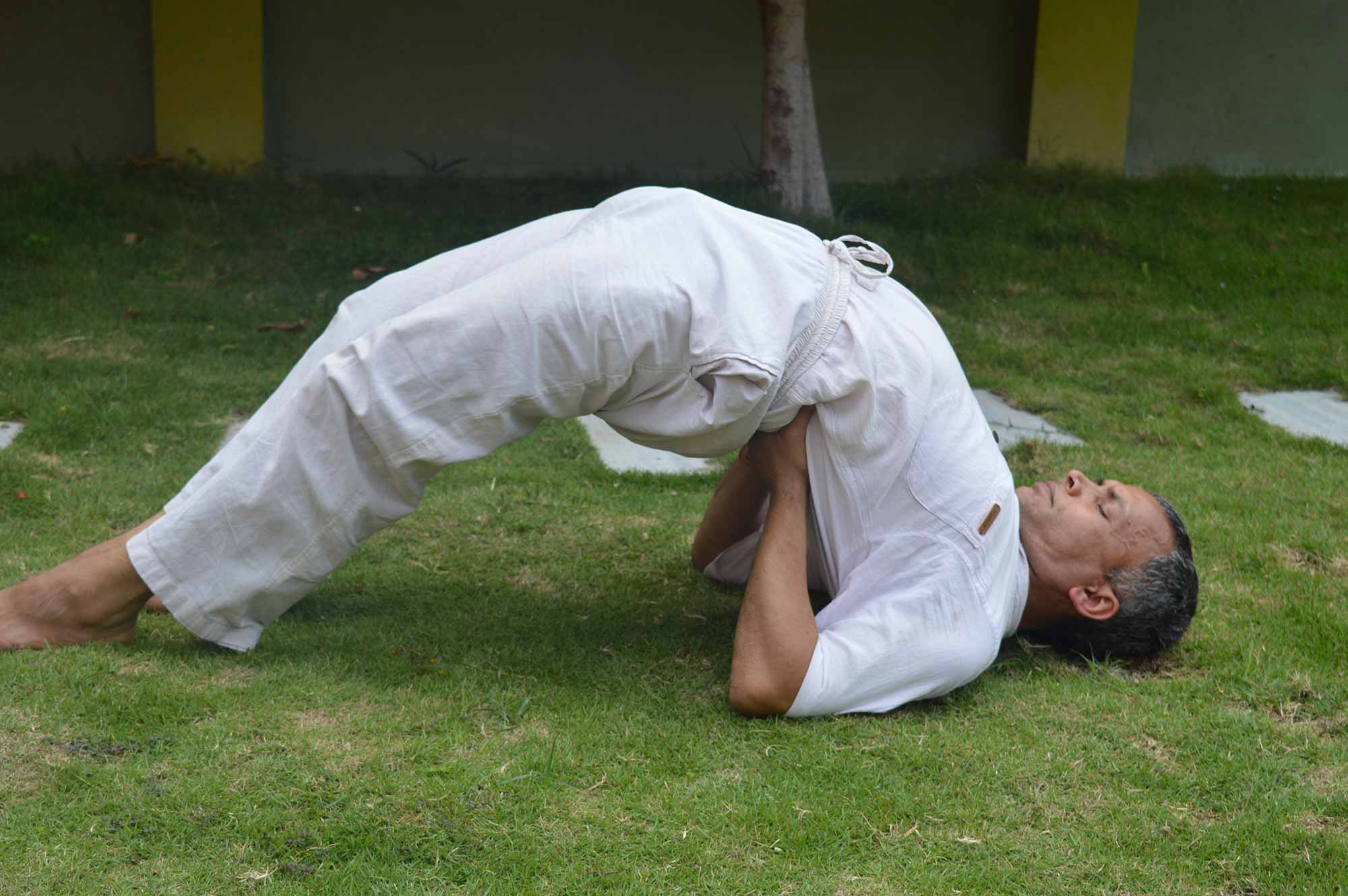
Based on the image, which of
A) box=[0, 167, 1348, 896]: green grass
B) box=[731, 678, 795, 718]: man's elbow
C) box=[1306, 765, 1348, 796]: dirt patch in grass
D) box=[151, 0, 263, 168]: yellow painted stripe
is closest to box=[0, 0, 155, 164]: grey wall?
box=[151, 0, 263, 168]: yellow painted stripe

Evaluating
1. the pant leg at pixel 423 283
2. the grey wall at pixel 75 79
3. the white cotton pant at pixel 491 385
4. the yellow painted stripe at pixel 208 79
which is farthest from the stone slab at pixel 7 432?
the grey wall at pixel 75 79

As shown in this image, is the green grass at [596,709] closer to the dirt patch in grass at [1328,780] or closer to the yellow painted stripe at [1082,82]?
the dirt patch in grass at [1328,780]

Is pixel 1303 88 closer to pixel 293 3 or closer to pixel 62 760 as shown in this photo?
pixel 293 3

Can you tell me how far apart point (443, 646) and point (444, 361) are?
2.22ft

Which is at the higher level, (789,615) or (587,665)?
(789,615)

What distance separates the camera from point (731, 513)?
3.01m

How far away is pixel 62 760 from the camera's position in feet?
6.68

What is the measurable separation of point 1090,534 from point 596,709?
3.60ft

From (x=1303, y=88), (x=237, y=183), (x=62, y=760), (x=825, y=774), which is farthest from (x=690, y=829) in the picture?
(x=1303, y=88)

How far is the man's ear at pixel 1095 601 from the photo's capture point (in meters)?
2.61

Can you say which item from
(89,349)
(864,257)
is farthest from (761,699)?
(89,349)

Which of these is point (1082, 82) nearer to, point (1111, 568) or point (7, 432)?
point (1111, 568)

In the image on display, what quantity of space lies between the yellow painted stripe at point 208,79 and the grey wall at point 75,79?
0.18 m

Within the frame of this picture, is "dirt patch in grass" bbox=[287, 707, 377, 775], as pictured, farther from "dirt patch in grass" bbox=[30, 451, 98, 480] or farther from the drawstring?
"dirt patch in grass" bbox=[30, 451, 98, 480]
